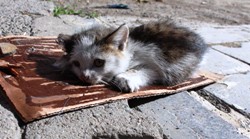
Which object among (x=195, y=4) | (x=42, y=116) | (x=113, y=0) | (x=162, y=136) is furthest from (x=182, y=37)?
(x=195, y=4)

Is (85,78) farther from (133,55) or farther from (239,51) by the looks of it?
(239,51)

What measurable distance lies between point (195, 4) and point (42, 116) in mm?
4966

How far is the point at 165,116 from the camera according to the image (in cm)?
238

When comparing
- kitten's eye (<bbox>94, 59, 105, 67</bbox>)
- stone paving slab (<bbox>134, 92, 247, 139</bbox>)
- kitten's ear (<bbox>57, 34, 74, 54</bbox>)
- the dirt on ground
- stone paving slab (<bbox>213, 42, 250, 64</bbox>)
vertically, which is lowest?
the dirt on ground

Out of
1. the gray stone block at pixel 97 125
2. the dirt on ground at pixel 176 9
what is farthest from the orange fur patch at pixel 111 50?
the dirt on ground at pixel 176 9

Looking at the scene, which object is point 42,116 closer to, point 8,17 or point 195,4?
point 8,17

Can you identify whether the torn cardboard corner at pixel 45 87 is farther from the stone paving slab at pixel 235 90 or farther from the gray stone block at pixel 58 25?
the gray stone block at pixel 58 25

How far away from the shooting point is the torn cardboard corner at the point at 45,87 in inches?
84.4

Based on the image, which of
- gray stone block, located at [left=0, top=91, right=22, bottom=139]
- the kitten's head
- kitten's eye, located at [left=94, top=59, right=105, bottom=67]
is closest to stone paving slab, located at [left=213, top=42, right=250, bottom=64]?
the kitten's head

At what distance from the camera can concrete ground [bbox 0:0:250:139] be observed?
2010 mm

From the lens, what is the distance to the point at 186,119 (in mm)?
2375

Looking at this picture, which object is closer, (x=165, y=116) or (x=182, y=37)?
(x=165, y=116)

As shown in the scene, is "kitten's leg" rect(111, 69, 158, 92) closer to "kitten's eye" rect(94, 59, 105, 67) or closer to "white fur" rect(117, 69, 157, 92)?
"white fur" rect(117, 69, 157, 92)

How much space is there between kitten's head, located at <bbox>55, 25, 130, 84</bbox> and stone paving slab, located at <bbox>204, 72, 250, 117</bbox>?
29.0 inches
